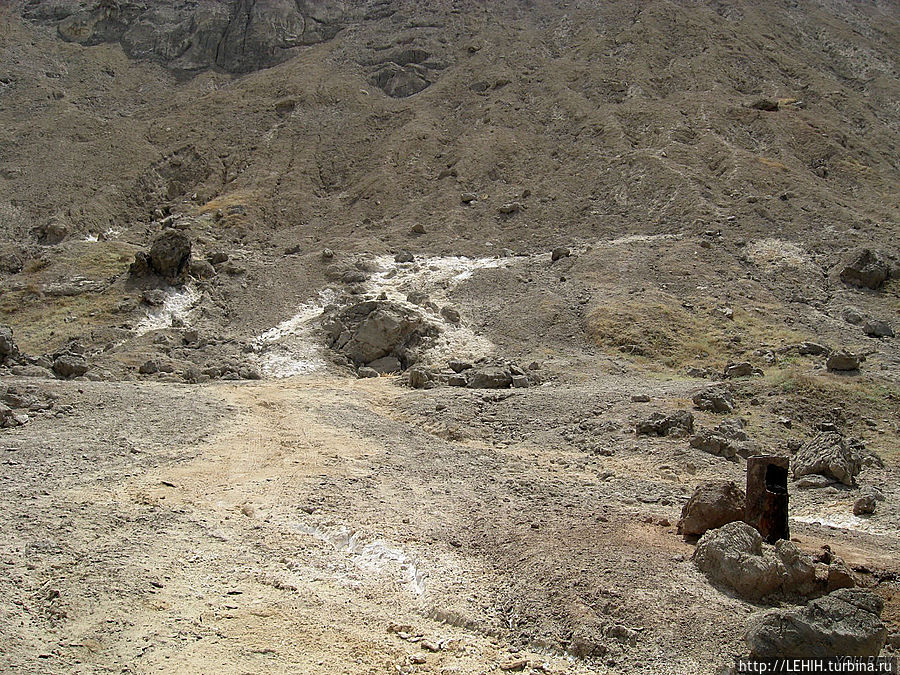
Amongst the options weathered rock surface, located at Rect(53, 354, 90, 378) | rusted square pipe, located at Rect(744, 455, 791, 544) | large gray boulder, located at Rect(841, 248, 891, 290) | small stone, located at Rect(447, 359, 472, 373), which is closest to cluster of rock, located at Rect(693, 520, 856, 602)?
rusted square pipe, located at Rect(744, 455, 791, 544)

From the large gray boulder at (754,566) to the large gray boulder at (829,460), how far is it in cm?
417

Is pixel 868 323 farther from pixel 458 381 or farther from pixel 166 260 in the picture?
pixel 166 260

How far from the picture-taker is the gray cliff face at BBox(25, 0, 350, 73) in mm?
50250

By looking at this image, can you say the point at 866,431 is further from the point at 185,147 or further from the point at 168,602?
the point at 185,147

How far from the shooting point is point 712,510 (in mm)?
6988

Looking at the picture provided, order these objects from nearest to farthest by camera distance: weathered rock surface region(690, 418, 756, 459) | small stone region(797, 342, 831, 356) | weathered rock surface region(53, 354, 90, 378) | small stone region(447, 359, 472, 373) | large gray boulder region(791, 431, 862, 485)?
1. large gray boulder region(791, 431, 862, 485)
2. weathered rock surface region(690, 418, 756, 459)
3. weathered rock surface region(53, 354, 90, 378)
4. small stone region(797, 342, 831, 356)
5. small stone region(447, 359, 472, 373)

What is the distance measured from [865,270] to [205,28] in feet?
150

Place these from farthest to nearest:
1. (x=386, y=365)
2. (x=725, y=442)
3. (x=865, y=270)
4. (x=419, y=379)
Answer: (x=865, y=270), (x=386, y=365), (x=419, y=379), (x=725, y=442)

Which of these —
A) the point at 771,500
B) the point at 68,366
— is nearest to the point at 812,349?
the point at 771,500

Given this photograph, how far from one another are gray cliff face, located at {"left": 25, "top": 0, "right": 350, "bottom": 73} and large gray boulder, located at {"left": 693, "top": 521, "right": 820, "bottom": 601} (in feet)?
161

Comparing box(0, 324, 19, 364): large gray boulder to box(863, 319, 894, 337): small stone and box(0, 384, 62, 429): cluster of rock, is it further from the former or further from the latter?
box(863, 319, 894, 337): small stone

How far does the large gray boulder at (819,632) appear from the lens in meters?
4.82

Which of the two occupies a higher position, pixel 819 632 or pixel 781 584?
pixel 819 632

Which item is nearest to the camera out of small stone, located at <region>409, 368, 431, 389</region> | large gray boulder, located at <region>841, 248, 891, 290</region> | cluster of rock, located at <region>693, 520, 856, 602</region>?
cluster of rock, located at <region>693, 520, 856, 602</region>
